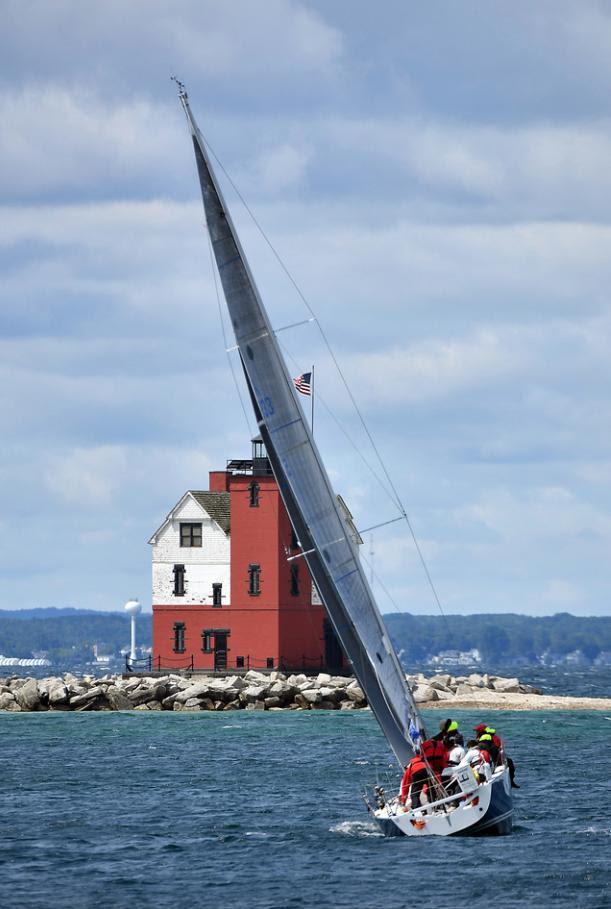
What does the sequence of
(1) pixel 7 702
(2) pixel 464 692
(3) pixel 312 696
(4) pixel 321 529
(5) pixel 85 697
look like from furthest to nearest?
(2) pixel 464 692
(1) pixel 7 702
(5) pixel 85 697
(3) pixel 312 696
(4) pixel 321 529

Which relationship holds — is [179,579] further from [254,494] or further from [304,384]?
[304,384]

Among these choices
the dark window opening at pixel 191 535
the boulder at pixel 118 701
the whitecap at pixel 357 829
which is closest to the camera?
the whitecap at pixel 357 829

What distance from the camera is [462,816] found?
30.7 metres

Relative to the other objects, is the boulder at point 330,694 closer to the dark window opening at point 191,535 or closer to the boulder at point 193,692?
the boulder at point 193,692

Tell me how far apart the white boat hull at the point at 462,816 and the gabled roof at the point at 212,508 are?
1737 inches

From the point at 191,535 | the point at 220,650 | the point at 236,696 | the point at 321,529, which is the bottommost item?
the point at 236,696

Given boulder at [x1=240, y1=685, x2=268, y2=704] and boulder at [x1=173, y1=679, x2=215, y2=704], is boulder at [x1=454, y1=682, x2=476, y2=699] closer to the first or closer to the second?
boulder at [x1=240, y1=685, x2=268, y2=704]

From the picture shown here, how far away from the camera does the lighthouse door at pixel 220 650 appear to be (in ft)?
243

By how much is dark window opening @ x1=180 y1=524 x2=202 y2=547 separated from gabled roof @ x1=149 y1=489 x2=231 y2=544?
30.9 inches

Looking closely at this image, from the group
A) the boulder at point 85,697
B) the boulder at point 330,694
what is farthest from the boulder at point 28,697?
the boulder at point 330,694

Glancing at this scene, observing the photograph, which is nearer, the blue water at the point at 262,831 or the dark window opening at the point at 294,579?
the blue water at the point at 262,831

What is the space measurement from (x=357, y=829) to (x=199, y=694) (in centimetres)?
3383

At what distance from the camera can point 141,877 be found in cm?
2853

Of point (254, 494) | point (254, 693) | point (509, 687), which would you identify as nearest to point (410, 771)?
point (254, 693)
